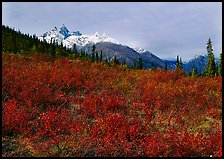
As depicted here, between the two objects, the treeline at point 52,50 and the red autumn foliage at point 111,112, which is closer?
the red autumn foliage at point 111,112

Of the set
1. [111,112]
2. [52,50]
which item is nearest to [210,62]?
[52,50]

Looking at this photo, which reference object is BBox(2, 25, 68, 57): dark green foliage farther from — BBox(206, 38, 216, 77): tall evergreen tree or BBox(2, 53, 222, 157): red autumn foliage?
BBox(2, 53, 222, 157): red autumn foliage

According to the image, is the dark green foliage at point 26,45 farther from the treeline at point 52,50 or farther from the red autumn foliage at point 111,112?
the red autumn foliage at point 111,112

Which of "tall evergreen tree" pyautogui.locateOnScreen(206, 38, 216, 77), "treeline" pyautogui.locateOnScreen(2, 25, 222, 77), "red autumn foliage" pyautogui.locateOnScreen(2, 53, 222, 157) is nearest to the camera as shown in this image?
"red autumn foliage" pyautogui.locateOnScreen(2, 53, 222, 157)

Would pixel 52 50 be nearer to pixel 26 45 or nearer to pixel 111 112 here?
pixel 26 45

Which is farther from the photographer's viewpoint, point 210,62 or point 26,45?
point 26,45

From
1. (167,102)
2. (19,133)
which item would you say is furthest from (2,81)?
(167,102)

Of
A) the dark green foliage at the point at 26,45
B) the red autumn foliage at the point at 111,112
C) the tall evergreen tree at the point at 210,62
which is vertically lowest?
the red autumn foliage at the point at 111,112

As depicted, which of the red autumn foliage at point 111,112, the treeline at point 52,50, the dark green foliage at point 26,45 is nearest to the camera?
the red autumn foliage at point 111,112

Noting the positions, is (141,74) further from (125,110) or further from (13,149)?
(13,149)

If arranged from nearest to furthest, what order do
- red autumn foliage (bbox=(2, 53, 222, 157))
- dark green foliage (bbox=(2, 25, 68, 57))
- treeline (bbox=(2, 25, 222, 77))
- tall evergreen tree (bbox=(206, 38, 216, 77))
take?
red autumn foliage (bbox=(2, 53, 222, 157)), treeline (bbox=(2, 25, 222, 77)), tall evergreen tree (bbox=(206, 38, 216, 77)), dark green foliage (bbox=(2, 25, 68, 57))

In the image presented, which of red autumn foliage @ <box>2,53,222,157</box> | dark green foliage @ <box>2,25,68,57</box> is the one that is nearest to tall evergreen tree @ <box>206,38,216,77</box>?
dark green foliage @ <box>2,25,68,57</box>

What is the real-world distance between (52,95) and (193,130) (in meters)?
5.73

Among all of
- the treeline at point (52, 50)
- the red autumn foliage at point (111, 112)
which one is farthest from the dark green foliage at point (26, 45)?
the red autumn foliage at point (111, 112)
